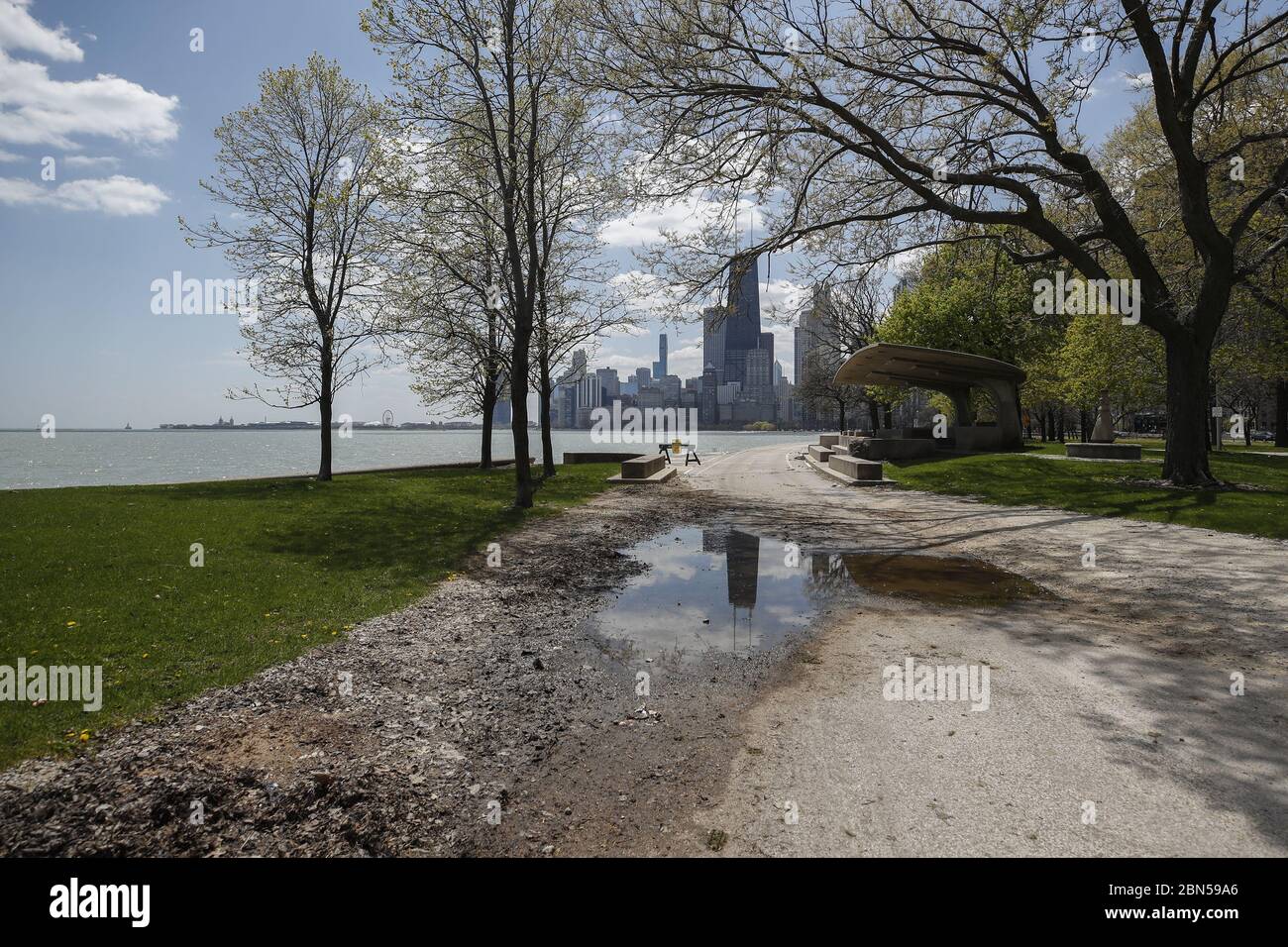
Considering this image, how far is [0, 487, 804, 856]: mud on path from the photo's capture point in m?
3.32

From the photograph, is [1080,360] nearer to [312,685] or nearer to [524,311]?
[524,311]

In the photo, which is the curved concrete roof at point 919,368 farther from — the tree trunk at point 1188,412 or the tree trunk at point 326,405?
the tree trunk at point 326,405

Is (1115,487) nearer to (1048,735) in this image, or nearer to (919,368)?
(919,368)

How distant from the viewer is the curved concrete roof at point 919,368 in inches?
1040

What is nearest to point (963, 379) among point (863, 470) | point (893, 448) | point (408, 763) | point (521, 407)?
point (893, 448)

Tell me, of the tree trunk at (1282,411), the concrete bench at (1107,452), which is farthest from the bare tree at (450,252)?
the tree trunk at (1282,411)

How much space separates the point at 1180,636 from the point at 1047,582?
2.42m

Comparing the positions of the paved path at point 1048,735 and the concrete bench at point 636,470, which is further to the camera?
the concrete bench at point 636,470

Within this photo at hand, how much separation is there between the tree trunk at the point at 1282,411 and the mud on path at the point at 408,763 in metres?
45.5

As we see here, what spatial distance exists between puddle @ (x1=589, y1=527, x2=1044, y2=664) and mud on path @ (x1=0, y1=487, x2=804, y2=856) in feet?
2.14

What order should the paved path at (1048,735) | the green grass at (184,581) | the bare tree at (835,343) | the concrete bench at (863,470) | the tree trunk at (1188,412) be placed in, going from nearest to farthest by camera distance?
the paved path at (1048,735)
the green grass at (184,581)
the tree trunk at (1188,412)
the concrete bench at (863,470)
the bare tree at (835,343)

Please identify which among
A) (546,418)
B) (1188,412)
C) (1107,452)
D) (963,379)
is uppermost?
(963,379)

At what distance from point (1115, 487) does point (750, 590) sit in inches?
607

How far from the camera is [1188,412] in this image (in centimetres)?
1802
